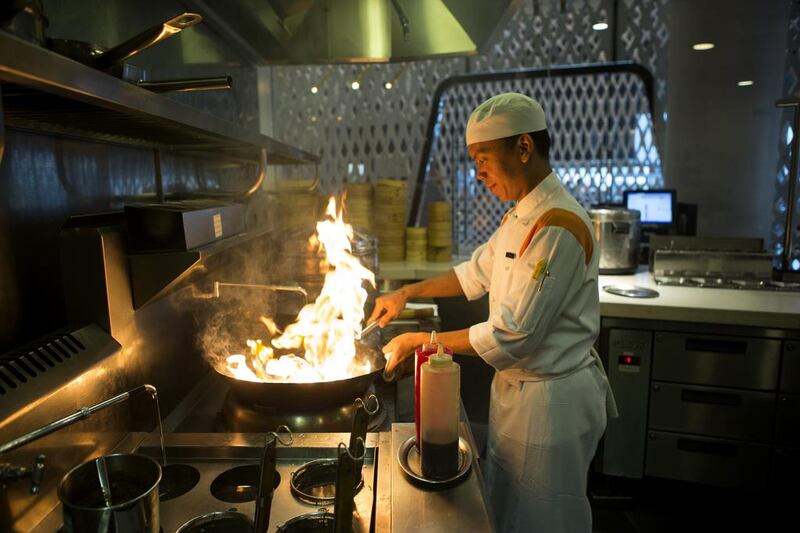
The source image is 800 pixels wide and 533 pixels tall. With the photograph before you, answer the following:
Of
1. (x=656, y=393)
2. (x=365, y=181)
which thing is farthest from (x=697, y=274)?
(x=365, y=181)

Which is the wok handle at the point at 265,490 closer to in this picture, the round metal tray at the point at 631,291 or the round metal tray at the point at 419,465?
the round metal tray at the point at 419,465

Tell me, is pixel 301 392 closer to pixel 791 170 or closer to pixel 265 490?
pixel 265 490

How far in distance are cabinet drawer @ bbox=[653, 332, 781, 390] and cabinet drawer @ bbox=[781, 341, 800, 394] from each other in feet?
0.10

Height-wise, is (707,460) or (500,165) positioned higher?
(500,165)

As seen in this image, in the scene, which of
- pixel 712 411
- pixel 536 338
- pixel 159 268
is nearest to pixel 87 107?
pixel 159 268

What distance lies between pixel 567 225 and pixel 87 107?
130 centimetres

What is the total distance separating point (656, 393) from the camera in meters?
2.71

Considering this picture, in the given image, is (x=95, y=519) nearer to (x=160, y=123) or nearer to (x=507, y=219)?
(x=160, y=123)

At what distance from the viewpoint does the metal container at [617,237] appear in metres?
3.34

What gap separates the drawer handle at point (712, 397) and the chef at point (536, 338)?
1.08 m

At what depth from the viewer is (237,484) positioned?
1221mm

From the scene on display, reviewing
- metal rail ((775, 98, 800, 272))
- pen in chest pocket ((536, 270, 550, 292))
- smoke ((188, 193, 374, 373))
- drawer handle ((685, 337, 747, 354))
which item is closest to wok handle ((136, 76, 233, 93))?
smoke ((188, 193, 374, 373))

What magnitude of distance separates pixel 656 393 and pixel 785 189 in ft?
7.35

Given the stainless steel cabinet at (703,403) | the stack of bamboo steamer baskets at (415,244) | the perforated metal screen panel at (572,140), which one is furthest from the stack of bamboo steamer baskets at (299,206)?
the stainless steel cabinet at (703,403)
